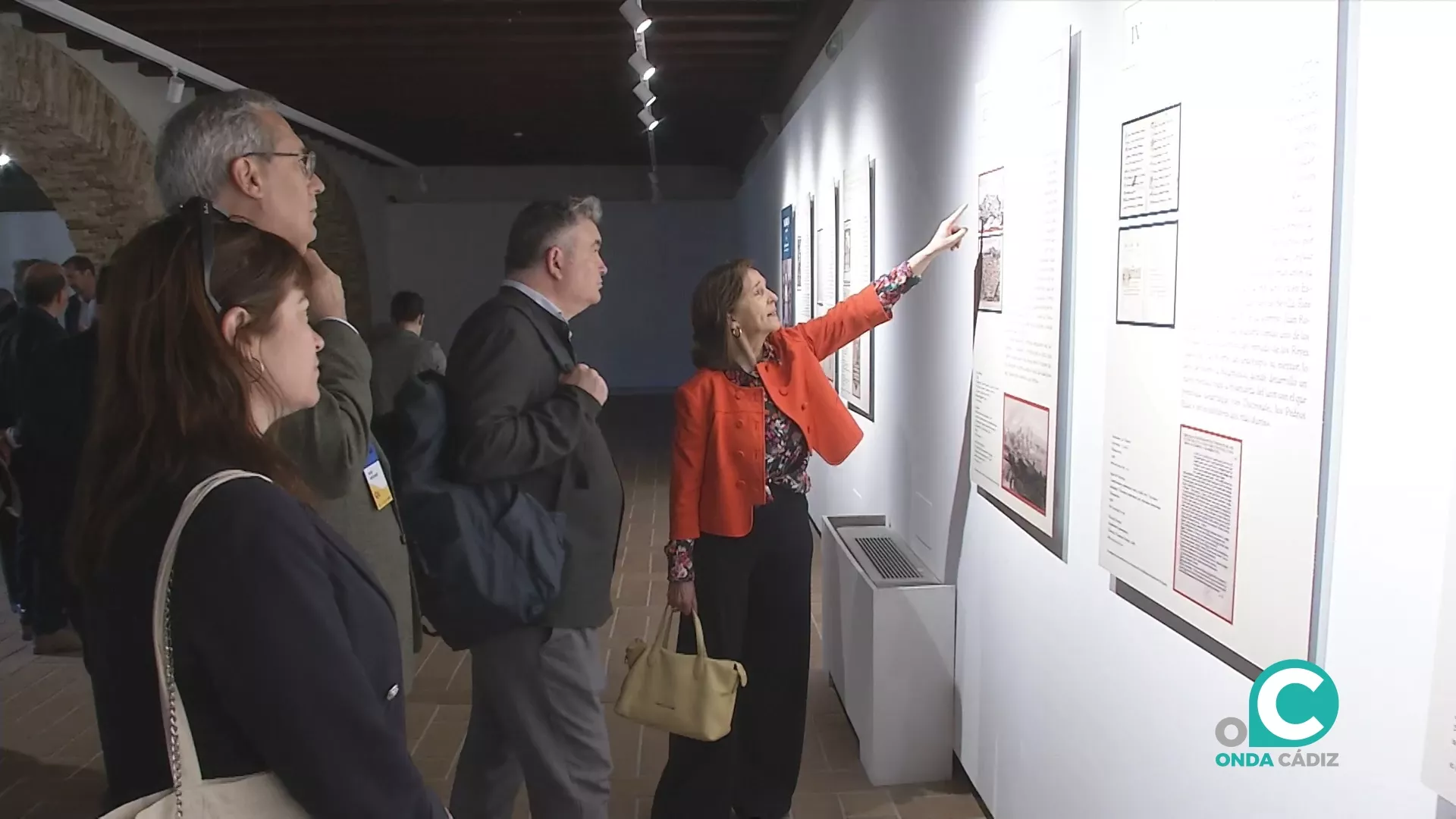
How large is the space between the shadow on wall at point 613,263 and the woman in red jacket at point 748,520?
1352 cm

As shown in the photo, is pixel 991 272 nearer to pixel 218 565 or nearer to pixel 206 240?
pixel 206 240

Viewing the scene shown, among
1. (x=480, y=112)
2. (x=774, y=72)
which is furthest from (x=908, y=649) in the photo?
(x=480, y=112)

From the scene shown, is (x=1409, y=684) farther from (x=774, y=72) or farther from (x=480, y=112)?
(x=480, y=112)

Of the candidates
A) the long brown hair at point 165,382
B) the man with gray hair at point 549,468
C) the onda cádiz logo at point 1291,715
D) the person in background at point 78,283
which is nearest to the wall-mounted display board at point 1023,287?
the onda cádiz logo at point 1291,715

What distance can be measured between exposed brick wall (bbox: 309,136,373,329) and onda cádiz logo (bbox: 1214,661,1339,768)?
1211cm

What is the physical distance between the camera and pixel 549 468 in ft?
7.51

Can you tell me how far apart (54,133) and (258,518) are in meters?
7.22

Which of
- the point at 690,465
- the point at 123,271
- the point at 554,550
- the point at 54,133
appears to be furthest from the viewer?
the point at 54,133

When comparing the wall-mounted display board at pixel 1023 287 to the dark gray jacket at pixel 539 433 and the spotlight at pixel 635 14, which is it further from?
the spotlight at pixel 635 14

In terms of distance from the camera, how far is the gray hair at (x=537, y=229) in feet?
7.64

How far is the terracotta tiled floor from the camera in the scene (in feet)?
10.6

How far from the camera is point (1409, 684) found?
1218mm

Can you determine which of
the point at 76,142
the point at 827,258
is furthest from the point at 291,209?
the point at 76,142

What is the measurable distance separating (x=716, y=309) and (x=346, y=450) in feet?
3.96
